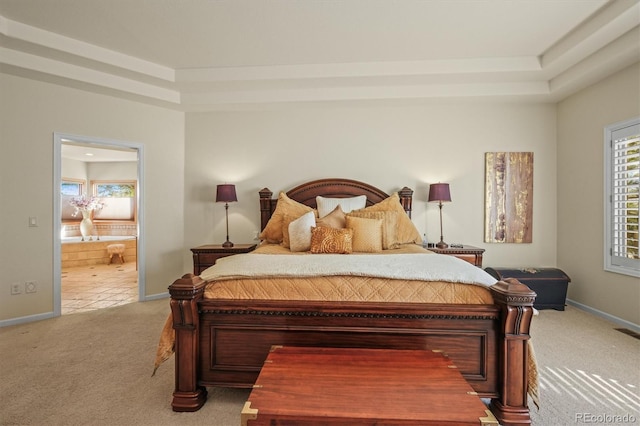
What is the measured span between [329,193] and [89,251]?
599 centimetres

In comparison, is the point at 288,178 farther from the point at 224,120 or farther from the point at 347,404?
the point at 347,404

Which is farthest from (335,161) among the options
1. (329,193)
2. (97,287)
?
(97,287)

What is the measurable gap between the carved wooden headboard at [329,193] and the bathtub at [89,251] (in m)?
3.76

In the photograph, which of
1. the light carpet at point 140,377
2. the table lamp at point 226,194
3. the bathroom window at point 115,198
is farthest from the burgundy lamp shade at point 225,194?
the bathroom window at point 115,198

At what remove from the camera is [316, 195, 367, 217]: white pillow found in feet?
12.3

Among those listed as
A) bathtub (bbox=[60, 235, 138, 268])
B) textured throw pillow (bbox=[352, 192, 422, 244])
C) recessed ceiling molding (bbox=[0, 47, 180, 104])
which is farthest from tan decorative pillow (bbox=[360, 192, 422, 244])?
bathtub (bbox=[60, 235, 138, 268])

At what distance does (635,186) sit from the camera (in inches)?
119

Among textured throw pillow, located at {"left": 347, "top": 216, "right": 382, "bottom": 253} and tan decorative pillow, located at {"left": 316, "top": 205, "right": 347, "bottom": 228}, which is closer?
textured throw pillow, located at {"left": 347, "top": 216, "right": 382, "bottom": 253}

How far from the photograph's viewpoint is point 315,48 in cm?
327

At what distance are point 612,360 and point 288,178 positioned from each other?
3709mm

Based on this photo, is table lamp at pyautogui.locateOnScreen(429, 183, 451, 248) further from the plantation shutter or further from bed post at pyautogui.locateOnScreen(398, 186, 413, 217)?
the plantation shutter

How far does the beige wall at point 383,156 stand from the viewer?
4.08 metres

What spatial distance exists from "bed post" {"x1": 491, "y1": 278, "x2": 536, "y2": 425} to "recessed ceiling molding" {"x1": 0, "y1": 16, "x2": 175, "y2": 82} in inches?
162

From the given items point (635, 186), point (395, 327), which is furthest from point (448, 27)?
point (395, 327)
